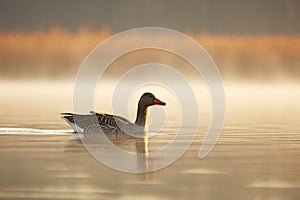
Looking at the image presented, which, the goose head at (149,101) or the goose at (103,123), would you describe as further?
the goose head at (149,101)

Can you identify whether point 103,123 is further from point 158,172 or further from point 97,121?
point 158,172

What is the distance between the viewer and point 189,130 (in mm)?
15234

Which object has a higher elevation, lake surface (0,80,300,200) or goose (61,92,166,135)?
goose (61,92,166,135)

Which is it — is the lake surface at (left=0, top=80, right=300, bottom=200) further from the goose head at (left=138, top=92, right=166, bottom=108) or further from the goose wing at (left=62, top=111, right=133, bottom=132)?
the goose head at (left=138, top=92, right=166, bottom=108)

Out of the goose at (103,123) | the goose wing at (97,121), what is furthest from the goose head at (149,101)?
the goose wing at (97,121)

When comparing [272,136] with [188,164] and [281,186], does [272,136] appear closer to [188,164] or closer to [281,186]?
[188,164]

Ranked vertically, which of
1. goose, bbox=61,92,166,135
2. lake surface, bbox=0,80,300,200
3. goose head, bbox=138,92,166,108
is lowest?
lake surface, bbox=0,80,300,200

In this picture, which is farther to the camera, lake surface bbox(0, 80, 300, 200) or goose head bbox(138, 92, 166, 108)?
goose head bbox(138, 92, 166, 108)

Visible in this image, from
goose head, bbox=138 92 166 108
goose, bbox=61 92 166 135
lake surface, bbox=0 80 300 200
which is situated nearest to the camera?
lake surface, bbox=0 80 300 200

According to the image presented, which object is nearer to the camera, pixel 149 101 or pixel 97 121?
pixel 97 121

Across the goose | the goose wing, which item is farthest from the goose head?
the goose wing

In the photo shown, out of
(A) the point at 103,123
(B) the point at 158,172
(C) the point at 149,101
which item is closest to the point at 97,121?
(A) the point at 103,123

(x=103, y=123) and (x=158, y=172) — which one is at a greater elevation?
(x=103, y=123)

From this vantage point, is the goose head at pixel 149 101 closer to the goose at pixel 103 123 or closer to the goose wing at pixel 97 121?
the goose at pixel 103 123
